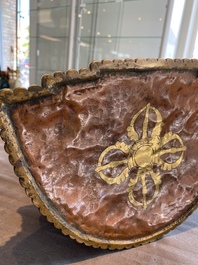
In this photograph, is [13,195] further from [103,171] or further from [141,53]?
[141,53]

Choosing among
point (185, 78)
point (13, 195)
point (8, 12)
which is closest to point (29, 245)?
point (13, 195)

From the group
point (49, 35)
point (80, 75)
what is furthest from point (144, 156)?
point (49, 35)

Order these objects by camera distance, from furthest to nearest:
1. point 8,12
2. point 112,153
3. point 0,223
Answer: point 8,12 → point 0,223 → point 112,153

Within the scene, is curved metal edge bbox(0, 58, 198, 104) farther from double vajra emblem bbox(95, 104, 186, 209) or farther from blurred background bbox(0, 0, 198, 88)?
blurred background bbox(0, 0, 198, 88)

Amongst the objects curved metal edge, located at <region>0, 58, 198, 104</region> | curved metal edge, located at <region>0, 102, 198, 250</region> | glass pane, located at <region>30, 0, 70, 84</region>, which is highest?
glass pane, located at <region>30, 0, 70, 84</region>

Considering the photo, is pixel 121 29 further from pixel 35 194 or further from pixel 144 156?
pixel 35 194

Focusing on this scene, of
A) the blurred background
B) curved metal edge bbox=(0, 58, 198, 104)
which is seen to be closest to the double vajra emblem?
curved metal edge bbox=(0, 58, 198, 104)
